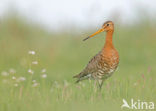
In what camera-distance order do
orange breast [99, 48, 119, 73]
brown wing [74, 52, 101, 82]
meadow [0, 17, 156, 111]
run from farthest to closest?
meadow [0, 17, 156, 111] → brown wing [74, 52, 101, 82] → orange breast [99, 48, 119, 73]

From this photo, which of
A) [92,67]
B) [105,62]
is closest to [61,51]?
[92,67]

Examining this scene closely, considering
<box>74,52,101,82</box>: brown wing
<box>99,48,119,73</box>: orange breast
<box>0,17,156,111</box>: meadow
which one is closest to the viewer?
<box>99,48,119,73</box>: orange breast

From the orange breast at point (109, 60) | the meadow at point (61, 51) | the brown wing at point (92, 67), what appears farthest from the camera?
the meadow at point (61, 51)

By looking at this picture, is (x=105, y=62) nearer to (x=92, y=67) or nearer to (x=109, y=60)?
(x=109, y=60)

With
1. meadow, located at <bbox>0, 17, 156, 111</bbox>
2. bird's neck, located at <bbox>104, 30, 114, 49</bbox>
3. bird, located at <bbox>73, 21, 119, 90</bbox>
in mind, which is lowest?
bird, located at <bbox>73, 21, 119, 90</bbox>

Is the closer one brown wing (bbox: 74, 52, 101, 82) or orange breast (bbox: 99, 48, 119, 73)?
orange breast (bbox: 99, 48, 119, 73)

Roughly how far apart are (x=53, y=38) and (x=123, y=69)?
2984 millimetres

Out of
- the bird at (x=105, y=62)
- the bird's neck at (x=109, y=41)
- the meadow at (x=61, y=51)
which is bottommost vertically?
the bird at (x=105, y=62)

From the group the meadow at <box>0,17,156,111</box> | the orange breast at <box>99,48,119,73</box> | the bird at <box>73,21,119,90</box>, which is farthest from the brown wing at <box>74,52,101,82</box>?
the meadow at <box>0,17,156,111</box>

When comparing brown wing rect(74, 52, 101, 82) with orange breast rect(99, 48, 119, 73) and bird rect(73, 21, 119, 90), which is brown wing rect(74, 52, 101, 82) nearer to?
bird rect(73, 21, 119, 90)

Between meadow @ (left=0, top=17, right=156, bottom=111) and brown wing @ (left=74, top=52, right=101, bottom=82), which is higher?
meadow @ (left=0, top=17, right=156, bottom=111)

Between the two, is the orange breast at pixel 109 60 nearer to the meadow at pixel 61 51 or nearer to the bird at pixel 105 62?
the bird at pixel 105 62

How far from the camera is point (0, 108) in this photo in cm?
565

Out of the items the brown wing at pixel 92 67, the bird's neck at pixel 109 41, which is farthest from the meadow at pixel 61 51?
the bird's neck at pixel 109 41
